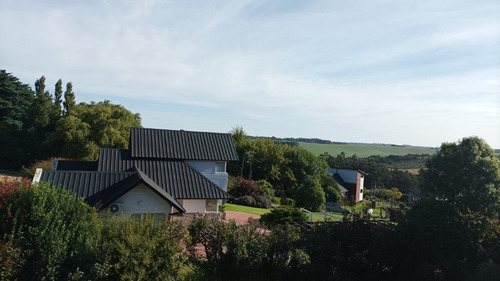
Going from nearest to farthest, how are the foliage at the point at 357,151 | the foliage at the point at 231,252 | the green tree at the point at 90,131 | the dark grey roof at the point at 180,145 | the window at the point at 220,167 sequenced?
the foliage at the point at 231,252, the dark grey roof at the point at 180,145, the window at the point at 220,167, the green tree at the point at 90,131, the foliage at the point at 357,151

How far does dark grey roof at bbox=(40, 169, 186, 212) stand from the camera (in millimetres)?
14727

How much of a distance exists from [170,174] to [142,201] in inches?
186

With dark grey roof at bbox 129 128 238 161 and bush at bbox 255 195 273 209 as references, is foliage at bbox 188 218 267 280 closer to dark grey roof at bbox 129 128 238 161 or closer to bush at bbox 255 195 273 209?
dark grey roof at bbox 129 128 238 161

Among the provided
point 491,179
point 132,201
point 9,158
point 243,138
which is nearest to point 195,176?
point 132,201

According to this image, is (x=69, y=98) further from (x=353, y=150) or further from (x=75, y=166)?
(x=353, y=150)

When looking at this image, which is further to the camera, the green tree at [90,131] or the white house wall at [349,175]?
the white house wall at [349,175]

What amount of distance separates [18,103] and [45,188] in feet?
157

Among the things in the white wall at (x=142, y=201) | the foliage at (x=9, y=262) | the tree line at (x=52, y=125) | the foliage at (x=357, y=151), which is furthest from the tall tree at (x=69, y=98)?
the foliage at (x=357, y=151)

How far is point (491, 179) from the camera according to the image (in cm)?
975

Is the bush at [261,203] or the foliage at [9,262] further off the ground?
the foliage at [9,262]

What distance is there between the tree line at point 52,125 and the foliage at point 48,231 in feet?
87.2

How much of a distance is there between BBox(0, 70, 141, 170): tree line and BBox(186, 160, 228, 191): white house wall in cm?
1580

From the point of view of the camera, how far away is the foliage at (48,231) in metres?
7.98

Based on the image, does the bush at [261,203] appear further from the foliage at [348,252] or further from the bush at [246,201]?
the foliage at [348,252]
